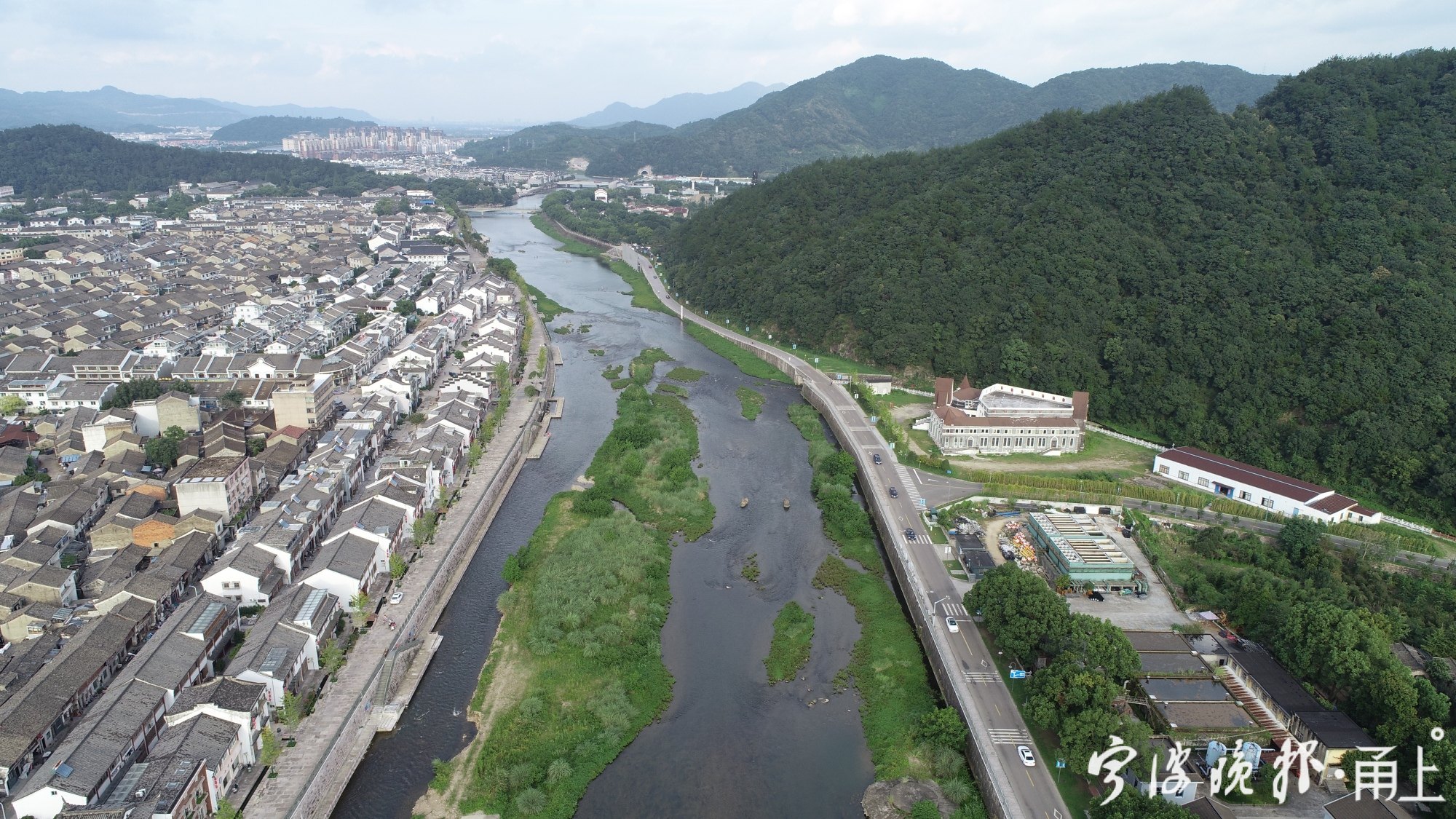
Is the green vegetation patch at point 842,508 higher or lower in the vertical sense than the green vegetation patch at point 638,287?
lower

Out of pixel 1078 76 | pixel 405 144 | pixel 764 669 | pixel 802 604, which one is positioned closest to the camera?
pixel 764 669

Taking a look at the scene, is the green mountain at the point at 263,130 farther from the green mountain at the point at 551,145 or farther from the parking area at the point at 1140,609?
the parking area at the point at 1140,609

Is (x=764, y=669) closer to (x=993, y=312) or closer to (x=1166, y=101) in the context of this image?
(x=993, y=312)

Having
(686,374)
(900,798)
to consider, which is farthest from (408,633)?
(686,374)

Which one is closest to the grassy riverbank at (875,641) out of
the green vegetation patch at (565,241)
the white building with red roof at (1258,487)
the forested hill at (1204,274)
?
the white building with red roof at (1258,487)

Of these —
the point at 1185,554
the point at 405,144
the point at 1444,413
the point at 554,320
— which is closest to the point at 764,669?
A: the point at 1185,554

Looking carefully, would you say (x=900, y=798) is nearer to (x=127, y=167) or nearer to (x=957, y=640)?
(x=957, y=640)
